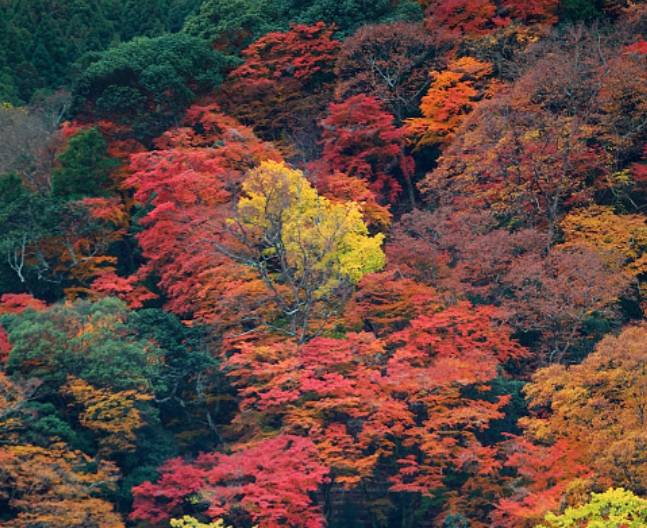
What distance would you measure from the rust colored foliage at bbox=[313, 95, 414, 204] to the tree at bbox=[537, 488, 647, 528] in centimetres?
1822

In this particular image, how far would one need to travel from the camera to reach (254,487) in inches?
1032

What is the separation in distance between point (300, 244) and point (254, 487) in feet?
23.2

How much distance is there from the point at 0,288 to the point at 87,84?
31.2 ft

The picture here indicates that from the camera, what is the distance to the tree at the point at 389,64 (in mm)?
41031

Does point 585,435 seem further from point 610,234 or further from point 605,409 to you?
point 610,234

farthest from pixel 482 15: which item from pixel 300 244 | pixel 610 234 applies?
pixel 300 244

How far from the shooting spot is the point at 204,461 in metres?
28.6

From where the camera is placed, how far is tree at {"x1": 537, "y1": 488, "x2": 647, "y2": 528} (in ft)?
67.9

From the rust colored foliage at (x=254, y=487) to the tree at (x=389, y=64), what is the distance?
657 inches

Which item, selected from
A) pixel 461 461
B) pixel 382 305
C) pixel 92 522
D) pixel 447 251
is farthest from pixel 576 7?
pixel 92 522

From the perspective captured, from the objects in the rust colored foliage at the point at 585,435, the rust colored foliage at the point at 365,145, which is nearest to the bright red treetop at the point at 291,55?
the rust colored foliage at the point at 365,145

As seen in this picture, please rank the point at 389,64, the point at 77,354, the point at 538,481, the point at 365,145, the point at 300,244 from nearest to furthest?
1. the point at 538,481
2. the point at 77,354
3. the point at 300,244
4. the point at 365,145
5. the point at 389,64

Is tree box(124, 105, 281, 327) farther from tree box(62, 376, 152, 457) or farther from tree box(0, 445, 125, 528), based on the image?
tree box(0, 445, 125, 528)

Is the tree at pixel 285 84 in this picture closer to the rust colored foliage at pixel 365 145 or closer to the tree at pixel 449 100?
the rust colored foliage at pixel 365 145
